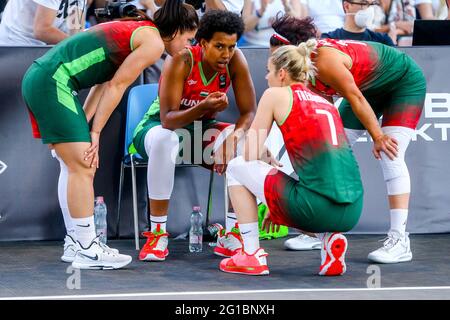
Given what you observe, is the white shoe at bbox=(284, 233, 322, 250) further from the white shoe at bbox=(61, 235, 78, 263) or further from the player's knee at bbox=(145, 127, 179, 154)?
the white shoe at bbox=(61, 235, 78, 263)

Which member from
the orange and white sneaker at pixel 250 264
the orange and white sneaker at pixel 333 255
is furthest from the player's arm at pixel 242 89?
the orange and white sneaker at pixel 333 255

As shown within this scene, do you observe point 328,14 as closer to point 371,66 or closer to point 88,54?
point 371,66

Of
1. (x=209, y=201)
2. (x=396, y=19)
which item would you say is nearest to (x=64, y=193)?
(x=209, y=201)

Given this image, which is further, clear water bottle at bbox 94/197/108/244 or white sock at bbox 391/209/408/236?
clear water bottle at bbox 94/197/108/244

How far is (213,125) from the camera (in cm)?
714

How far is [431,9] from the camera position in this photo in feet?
34.8

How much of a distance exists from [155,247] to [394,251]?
1.57 m

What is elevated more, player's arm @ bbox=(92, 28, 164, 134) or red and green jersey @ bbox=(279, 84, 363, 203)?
player's arm @ bbox=(92, 28, 164, 134)

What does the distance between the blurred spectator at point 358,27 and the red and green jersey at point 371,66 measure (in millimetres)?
2136

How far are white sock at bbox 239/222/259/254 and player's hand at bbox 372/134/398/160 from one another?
104cm

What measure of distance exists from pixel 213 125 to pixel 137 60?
1.06 meters

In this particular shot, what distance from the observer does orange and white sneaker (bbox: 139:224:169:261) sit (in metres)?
6.76

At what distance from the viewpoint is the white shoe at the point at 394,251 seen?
21.8 ft

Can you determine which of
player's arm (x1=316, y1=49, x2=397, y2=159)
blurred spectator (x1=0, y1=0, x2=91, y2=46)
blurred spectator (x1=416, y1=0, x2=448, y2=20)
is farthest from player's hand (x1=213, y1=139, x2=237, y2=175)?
blurred spectator (x1=416, y1=0, x2=448, y2=20)
